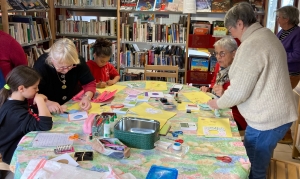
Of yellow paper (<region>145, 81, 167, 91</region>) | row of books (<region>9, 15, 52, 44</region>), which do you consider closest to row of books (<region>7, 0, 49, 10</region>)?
row of books (<region>9, 15, 52, 44</region>)

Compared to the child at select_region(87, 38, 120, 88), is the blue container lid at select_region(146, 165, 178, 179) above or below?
below

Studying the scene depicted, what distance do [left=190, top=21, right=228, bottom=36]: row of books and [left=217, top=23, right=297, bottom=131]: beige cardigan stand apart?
2389mm

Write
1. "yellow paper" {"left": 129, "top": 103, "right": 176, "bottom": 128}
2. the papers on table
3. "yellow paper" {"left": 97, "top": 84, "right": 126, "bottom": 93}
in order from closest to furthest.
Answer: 1. the papers on table
2. "yellow paper" {"left": 129, "top": 103, "right": 176, "bottom": 128}
3. "yellow paper" {"left": 97, "top": 84, "right": 126, "bottom": 93}

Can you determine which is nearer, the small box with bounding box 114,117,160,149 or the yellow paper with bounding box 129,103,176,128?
the small box with bounding box 114,117,160,149

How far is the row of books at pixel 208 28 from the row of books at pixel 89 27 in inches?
48.1

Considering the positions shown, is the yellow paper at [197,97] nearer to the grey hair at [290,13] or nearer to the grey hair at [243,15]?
the grey hair at [243,15]

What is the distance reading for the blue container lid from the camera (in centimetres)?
127

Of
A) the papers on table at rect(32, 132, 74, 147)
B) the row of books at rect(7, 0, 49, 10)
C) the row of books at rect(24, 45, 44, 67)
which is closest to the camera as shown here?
the papers on table at rect(32, 132, 74, 147)

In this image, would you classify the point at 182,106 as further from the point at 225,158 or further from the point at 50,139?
the point at 50,139

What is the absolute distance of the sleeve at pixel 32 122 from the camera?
1.77m

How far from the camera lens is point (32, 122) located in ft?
5.82

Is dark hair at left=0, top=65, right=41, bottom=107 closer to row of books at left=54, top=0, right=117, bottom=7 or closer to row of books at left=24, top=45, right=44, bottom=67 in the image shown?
row of books at left=24, top=45, right=44, bottom=67

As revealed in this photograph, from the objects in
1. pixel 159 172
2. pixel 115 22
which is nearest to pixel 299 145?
pixel 159 172

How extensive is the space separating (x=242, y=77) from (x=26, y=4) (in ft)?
9.79
